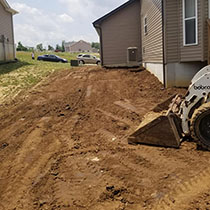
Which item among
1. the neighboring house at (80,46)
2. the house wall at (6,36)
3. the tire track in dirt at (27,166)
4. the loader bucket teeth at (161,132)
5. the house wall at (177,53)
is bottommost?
the tire track in dirt at (27,166)

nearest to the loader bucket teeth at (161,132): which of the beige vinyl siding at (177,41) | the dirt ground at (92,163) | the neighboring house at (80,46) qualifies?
the dirt ground at (92,163)

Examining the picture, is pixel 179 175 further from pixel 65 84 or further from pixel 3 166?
pixel 65 84

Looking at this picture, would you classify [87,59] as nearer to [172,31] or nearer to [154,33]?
[154,33]

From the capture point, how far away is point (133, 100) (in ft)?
31.2

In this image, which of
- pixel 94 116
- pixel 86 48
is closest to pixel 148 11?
pixel 94 116

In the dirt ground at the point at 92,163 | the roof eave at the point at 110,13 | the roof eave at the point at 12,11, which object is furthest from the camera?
the roof eave at the point at 12,11

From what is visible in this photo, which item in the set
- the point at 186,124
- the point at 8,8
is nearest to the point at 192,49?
the point at 186,124

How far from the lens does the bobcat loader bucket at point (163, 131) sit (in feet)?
17.7

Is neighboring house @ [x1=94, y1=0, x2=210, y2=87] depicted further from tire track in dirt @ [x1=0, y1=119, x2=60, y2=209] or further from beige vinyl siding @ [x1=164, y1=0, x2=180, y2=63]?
tire track in dirt @ [x1=0, y1=119, x2=60, y2=209]

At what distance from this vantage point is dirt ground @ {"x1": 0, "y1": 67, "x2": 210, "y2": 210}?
12.6ft

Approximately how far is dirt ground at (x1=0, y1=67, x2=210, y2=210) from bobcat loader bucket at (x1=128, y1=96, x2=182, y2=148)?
0.20 meters

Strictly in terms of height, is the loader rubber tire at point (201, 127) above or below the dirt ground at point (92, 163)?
above

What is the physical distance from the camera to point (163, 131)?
543 centimetres

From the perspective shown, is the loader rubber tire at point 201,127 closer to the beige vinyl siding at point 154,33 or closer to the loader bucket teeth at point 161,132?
the loader bucket teeth at point 161,132
